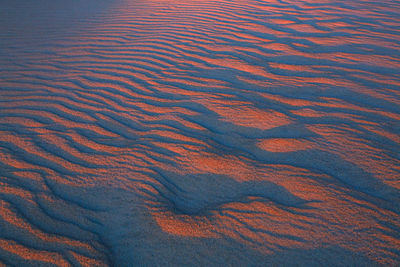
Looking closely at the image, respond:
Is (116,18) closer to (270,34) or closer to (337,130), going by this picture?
(270,34)

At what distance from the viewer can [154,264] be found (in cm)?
145

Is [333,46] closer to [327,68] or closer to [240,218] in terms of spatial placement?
[327,68]

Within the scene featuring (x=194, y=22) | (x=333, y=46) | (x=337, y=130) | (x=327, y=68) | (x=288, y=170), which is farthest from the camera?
(x=194, y=22)

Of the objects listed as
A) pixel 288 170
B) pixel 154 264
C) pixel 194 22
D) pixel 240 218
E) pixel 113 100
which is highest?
pixel 194 22

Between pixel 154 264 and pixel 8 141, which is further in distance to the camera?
pixel 8 141

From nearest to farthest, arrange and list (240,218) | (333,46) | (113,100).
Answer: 1. (240,218)
2. (113,100)
3. (333,46)

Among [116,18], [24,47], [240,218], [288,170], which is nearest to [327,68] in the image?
[288,170]

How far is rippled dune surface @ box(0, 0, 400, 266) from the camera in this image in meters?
1.53

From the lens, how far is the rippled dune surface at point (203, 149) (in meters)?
1.53

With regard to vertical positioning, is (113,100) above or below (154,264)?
above

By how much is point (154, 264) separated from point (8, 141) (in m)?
1.91

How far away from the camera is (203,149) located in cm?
223

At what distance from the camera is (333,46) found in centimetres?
393

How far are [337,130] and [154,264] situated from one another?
6.16ft
